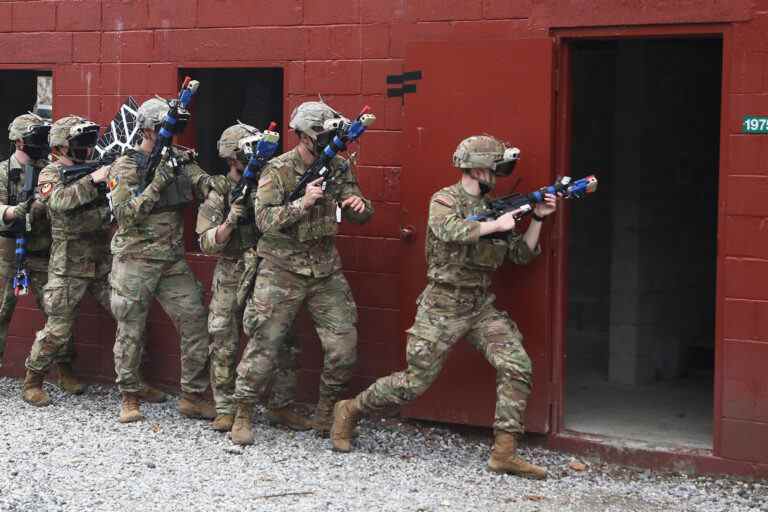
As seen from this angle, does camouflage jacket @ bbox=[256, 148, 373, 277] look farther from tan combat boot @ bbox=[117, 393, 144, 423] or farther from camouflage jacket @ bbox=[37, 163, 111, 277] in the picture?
camouflage jacket @ bbox=[37, 163, 111, 277]

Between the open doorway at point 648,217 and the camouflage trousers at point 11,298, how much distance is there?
12.2 feet

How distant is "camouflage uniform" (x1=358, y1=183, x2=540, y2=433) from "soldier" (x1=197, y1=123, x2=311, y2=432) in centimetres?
104

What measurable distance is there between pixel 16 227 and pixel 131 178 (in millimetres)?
1307

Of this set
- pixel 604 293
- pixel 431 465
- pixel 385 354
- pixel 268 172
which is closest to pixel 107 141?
pixel 268 172

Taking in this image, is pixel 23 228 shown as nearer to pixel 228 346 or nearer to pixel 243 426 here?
pixel 228 346

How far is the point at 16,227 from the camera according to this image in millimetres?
8445

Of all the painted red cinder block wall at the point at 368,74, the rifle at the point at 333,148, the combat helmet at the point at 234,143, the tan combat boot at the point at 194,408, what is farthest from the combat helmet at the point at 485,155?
the tan combat boot at the point at 194,408

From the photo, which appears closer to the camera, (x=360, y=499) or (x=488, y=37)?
(x=360, y=499)

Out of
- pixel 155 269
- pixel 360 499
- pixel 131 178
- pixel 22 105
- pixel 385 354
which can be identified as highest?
pixel 22 105

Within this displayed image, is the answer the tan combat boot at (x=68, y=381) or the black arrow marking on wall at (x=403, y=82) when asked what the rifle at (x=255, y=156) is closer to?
the black arrow marking on wall at (x=403, y=82)

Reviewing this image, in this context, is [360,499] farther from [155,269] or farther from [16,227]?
[16,227]

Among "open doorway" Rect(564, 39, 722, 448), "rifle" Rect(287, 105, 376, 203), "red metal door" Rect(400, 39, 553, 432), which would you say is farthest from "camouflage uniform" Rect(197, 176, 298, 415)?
"open doorway" Rect(564, 39, 722, 448)

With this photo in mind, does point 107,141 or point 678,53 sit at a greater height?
point 678,53

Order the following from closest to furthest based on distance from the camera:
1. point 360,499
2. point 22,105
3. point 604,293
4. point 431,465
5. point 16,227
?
point 360,499
point 431,465
point 16,227
point 604,293
point 22,105
